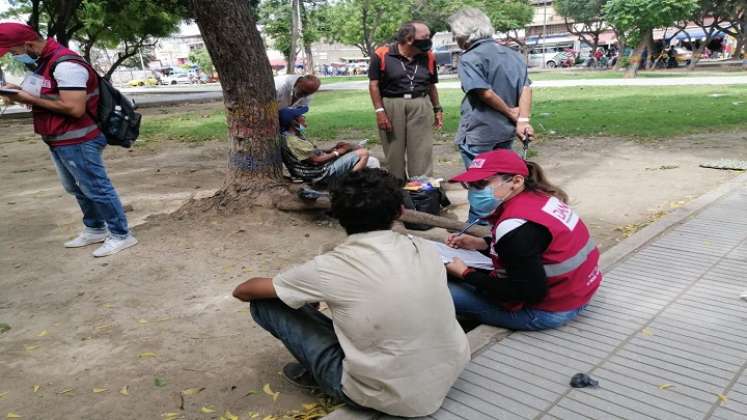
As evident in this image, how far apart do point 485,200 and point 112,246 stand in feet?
10.5

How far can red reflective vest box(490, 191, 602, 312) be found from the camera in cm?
250

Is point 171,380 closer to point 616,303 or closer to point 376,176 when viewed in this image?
point 376,176

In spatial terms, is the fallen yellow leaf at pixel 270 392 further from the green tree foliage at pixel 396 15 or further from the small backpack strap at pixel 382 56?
the green tree foliage at pixel 396 15

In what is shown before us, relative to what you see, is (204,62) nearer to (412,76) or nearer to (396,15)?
(396,15)

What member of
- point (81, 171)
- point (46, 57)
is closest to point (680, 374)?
point (81, 171)

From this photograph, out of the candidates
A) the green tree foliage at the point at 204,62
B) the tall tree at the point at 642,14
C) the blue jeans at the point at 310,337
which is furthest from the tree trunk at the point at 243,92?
the green tree foliage at the point at 204,62

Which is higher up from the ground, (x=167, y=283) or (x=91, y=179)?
(x=91, y=179)

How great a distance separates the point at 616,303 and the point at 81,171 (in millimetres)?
3709

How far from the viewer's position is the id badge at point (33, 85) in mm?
3982

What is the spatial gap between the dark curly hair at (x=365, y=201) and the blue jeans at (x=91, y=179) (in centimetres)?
284

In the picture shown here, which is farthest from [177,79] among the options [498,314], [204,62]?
[498,314]

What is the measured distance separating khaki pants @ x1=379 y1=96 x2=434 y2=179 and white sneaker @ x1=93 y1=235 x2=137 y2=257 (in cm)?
230

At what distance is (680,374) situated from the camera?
2.48m

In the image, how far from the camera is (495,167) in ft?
8.57
